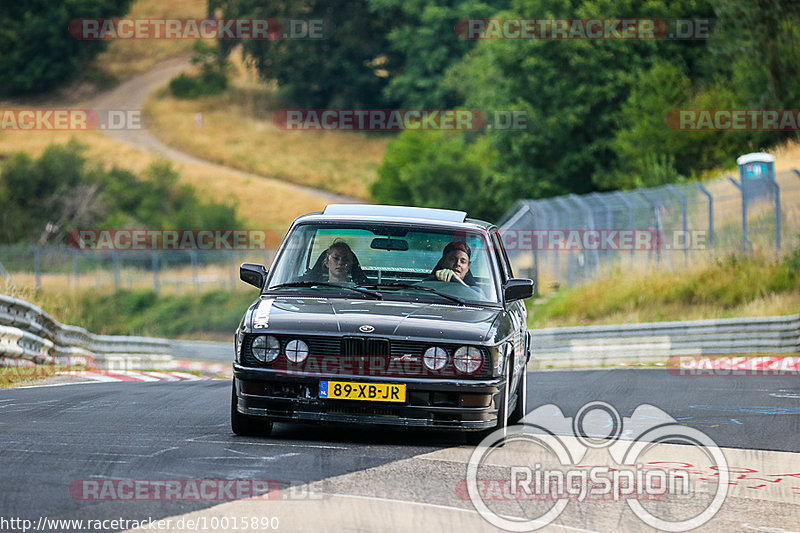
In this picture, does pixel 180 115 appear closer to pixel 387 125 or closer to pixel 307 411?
pixel 387 125

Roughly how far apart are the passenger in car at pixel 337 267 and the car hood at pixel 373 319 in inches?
17.3

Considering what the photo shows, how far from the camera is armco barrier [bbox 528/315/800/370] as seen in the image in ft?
67.9

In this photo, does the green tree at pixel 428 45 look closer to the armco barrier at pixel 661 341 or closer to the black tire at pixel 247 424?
the armco barrier at pixel 661 341

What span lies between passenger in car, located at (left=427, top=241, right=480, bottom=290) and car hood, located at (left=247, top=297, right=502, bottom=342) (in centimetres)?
50

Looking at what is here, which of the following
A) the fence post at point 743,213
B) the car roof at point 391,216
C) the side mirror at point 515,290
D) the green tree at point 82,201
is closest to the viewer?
the side mirror at point 515,290

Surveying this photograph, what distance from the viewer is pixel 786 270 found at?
24328mm

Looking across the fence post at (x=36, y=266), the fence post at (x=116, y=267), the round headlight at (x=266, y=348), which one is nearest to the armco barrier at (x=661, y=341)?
the round headlight at (x=266, y=348)

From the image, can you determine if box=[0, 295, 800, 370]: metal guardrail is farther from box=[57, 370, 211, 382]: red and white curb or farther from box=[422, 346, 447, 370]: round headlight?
box=[422, 346, 447, 370]: round headlight

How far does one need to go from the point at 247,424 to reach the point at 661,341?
1382 centimetres

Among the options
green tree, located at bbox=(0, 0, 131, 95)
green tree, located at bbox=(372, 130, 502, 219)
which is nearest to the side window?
green tree, located at bbox=(372, 130, 502, 219)

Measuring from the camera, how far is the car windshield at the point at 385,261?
31.7 ft

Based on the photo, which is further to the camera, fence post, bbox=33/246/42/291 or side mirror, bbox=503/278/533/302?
fence post, bbox=33/246/42/291

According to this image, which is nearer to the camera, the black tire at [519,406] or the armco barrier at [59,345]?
the black tire at [519,406]

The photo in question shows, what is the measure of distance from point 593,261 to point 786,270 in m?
7.84
